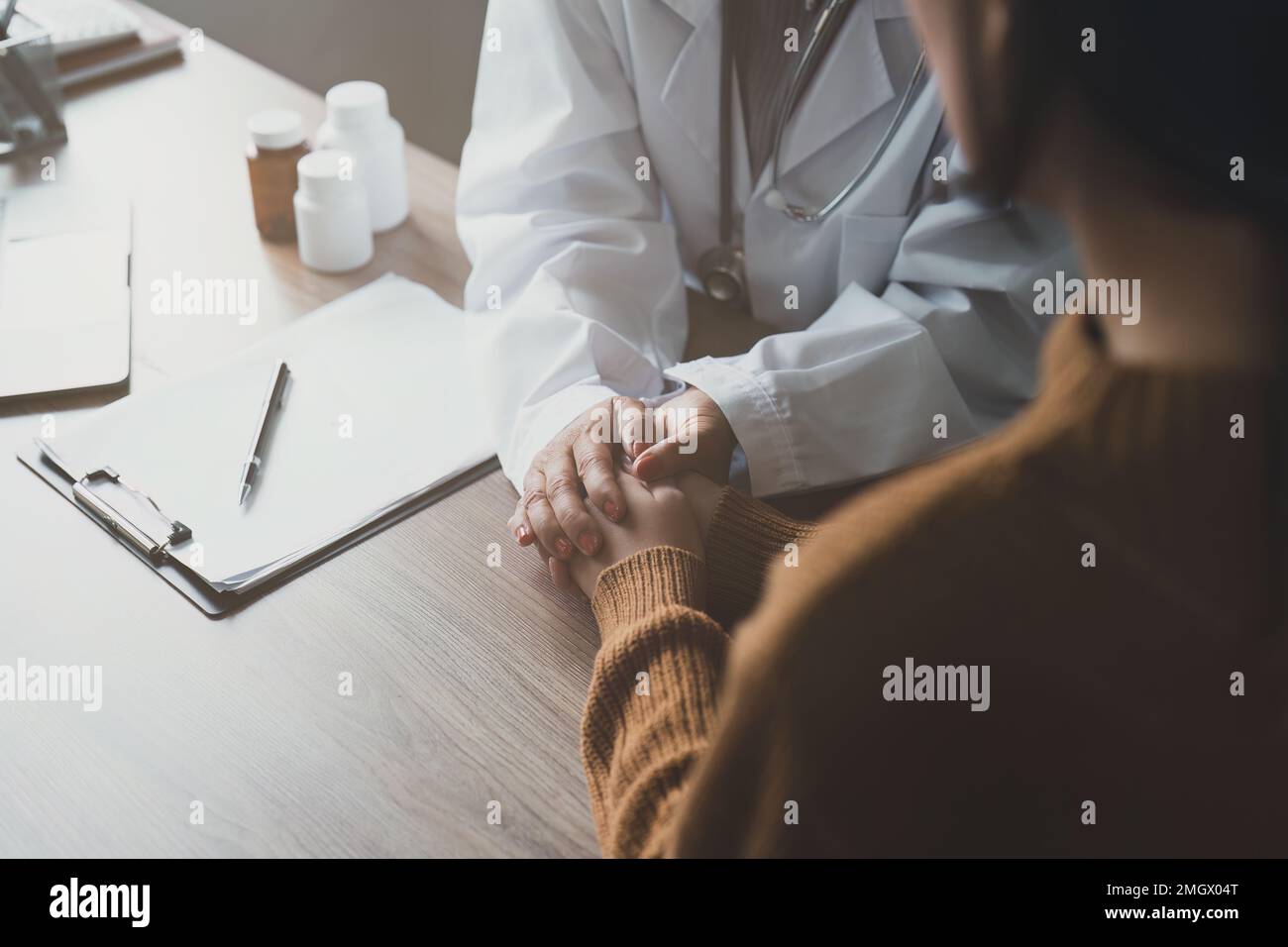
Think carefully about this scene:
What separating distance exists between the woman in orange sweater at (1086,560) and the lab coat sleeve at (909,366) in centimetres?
39

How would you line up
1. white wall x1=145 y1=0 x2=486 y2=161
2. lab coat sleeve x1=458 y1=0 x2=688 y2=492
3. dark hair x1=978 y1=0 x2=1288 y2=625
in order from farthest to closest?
white wall x1=145 y1=0 x2=486 y2=161
lab coat sleeve x1=458 y1=0 x2=688 y2=492
dark hair x1=978 y1=0 x2=1288 y2=625

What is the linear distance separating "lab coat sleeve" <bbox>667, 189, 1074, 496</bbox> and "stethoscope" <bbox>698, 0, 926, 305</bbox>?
0.08m

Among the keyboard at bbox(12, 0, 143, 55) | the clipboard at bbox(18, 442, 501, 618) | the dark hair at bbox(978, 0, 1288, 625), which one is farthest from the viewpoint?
the keyboard at bbox(12, 0, 143, 55)

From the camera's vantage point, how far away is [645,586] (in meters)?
0.76

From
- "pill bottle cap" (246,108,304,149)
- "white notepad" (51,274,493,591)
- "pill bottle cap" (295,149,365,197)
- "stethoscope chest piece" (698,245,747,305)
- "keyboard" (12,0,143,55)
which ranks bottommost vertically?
"white notepad" (51,274,493,591)

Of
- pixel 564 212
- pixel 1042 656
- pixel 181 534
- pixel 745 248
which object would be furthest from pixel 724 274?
pixel 1042 656

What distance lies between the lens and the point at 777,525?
833 mm

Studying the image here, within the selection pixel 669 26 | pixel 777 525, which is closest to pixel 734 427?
pixel 777 525

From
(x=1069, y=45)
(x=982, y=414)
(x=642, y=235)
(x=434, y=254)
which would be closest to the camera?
(x=1069, y=45)

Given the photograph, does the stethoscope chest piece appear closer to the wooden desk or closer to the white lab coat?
the white lab coat

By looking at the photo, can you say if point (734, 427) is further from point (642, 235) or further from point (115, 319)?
point (115, 319)

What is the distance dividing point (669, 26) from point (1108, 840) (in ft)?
2.77

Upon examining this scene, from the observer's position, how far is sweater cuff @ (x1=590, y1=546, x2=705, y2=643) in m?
0.75

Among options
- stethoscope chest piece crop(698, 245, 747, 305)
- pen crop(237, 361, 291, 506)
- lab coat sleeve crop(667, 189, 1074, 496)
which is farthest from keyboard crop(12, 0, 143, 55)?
lab coat sleeve crop(667, 189, 1074, 496)
